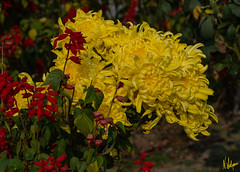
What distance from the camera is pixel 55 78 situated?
1202 mm

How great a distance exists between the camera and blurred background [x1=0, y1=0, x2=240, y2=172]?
226 centimetres

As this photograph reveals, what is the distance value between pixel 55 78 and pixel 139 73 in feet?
0.96

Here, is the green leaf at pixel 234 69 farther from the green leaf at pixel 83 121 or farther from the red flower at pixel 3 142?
the red flower at pixel 3 142

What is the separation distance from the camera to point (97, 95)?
120cm

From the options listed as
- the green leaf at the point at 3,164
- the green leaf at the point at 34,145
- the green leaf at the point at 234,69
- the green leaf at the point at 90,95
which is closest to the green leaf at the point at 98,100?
the green leaf at the point at 90,95

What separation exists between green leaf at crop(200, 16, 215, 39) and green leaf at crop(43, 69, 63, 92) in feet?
4.01

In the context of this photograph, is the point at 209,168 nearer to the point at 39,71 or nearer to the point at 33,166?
the point at 39,71

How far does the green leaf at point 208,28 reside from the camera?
2148mm

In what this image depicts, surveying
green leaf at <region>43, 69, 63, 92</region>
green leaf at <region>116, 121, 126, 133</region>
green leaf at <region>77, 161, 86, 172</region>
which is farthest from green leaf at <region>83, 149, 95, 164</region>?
green leaf at <region>43, 69, 63, 92</region>

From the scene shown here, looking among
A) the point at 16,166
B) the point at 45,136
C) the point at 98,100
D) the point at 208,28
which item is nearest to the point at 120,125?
the point at 98,100

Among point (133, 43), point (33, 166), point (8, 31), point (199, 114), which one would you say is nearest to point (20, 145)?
point (33, 166)

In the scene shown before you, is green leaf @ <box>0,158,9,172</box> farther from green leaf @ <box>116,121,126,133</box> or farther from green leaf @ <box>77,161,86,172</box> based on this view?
green leaf @ <box>116,121,126,133</box>

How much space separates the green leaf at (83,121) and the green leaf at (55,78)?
0.36 ft

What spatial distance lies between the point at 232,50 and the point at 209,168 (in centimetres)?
141
